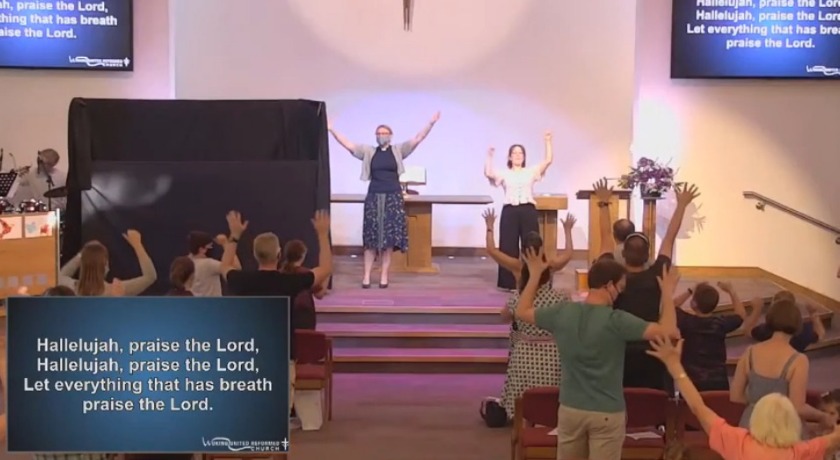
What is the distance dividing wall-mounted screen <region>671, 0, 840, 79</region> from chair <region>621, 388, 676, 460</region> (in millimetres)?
6830

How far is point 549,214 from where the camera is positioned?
10477mm

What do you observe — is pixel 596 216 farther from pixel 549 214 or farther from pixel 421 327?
pixel 421 327

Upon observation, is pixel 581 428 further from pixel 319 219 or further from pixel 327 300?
pixel 327 300

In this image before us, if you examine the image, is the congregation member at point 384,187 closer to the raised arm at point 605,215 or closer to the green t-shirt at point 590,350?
the raised arm at point 605,215

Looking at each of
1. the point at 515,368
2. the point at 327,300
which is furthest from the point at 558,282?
the point at 515,368

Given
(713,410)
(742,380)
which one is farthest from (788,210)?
(742,380)

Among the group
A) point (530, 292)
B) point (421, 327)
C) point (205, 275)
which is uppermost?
point (530, 292)

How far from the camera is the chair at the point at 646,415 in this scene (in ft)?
15.1

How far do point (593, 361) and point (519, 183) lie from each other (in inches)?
216

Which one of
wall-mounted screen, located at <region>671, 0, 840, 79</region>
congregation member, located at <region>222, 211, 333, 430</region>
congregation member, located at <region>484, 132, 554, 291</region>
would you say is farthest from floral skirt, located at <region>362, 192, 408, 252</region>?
congregation member, located at <region>222, 211, 333, 430</region>

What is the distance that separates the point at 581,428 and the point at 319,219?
167 cm

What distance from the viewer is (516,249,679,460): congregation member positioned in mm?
3965
